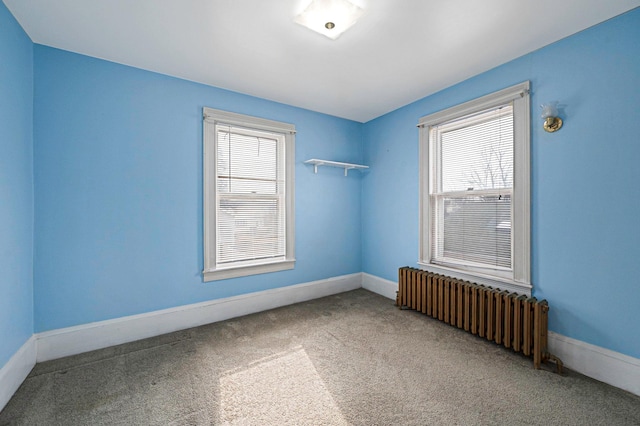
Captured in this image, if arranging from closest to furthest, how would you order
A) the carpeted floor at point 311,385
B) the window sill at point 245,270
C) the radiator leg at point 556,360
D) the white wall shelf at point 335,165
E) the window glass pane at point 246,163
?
the carpeted floor at point 311,385, the radiator leg at point 556,360, the window sill at point 245,270, the window glass pane at point 246,163, the white wall shelf at point 335,165

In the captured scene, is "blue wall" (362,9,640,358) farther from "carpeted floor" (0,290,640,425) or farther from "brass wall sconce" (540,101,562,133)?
"carpeted floor" (0,290,640,425)

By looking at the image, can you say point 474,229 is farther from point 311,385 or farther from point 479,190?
point 311,385

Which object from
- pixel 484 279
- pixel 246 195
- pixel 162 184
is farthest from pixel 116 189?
pixel 484 279

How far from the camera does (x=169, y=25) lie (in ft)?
6.75

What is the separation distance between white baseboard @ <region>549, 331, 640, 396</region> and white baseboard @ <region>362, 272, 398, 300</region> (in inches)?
70.1

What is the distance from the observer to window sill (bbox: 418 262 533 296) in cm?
246

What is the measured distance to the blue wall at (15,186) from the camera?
1.82 meters

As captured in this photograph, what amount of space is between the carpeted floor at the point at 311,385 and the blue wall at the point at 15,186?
1.65 feet

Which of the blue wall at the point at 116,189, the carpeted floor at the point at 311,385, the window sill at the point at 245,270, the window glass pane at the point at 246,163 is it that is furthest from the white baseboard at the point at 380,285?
the window glass pane at the point at 246,163

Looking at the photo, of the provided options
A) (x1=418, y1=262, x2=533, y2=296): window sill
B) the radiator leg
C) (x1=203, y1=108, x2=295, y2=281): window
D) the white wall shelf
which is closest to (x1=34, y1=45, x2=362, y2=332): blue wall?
(x1=203, y1=108, x2=295, y2=281): window

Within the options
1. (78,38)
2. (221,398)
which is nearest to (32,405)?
(221,398)

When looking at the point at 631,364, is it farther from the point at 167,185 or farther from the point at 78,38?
the point at 78,38

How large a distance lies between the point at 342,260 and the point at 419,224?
1.34 meters

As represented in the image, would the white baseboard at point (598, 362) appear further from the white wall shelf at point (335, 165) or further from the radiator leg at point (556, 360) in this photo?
the white wall shelf at point (335, 165)
